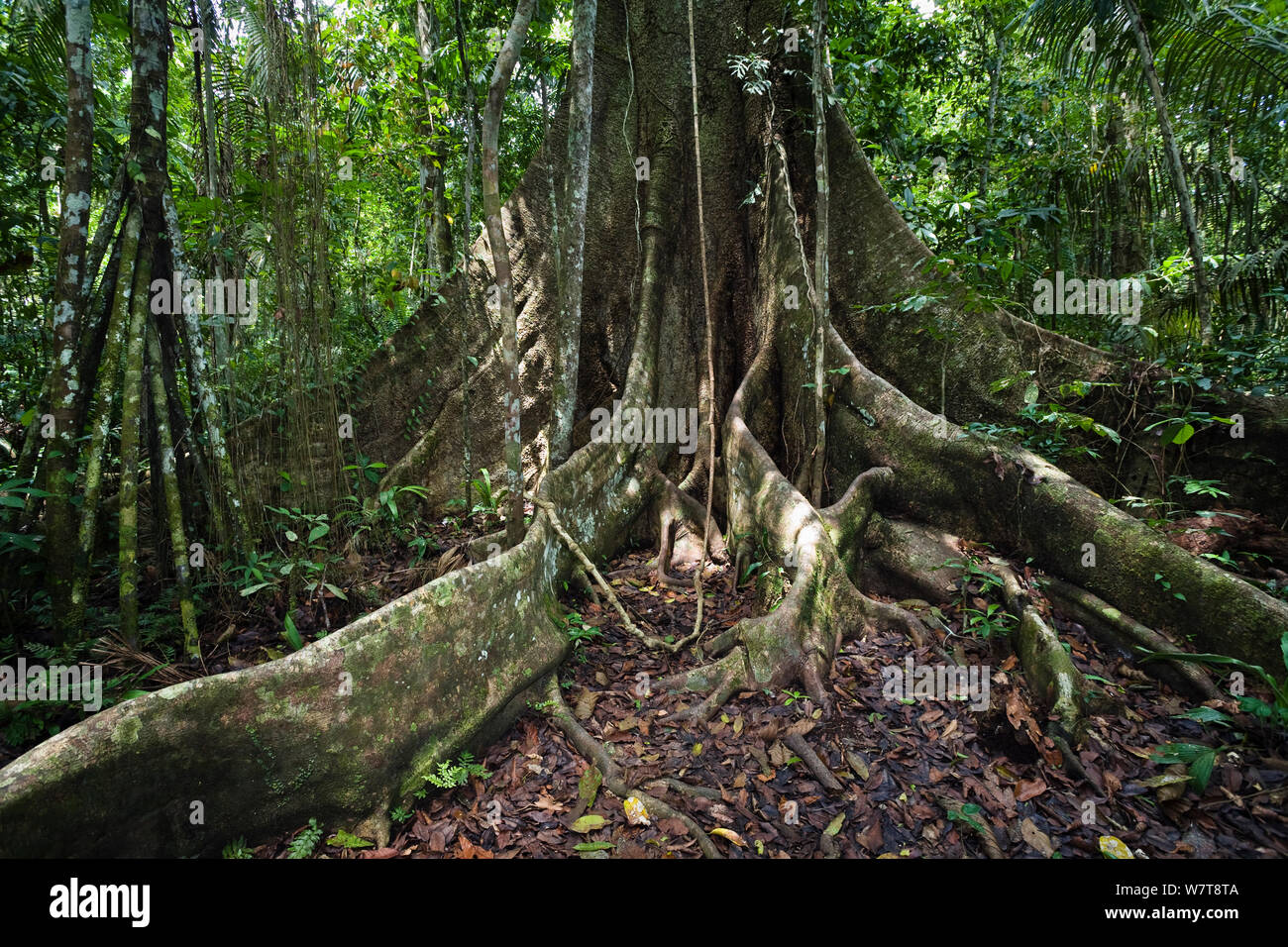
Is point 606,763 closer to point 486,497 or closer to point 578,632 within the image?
point 578,632

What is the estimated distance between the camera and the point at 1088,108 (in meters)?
6.71

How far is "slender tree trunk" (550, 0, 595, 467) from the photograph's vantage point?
4.25 m

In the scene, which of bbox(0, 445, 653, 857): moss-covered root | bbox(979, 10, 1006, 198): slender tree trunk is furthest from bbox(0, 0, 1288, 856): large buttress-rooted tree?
bbox(979, 10, 1006, 198): slender tree trunk

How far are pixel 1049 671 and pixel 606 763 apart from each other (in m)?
2.25

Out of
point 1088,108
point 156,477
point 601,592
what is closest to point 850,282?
point 601,592

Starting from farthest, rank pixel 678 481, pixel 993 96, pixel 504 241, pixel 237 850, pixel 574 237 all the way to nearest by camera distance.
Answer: pixel 993 96, pixel 678 481, pixel 574 237, pixel 504 241, pixel 237 850

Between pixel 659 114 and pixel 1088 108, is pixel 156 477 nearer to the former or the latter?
pixel 659 114

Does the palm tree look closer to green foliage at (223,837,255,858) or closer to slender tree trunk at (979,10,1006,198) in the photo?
slender tree trunk at (979,10,1006,198)

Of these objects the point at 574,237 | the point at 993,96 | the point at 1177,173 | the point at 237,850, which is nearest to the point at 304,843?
the point at 237,850

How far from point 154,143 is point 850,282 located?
16.6 feet

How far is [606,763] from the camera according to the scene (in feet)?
9.12

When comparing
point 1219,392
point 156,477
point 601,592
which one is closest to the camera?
point 156,477

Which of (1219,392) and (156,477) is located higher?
(1219,392)

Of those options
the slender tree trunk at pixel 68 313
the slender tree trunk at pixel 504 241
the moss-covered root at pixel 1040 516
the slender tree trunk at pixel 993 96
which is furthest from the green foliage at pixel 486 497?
the slender tree trunk at pixel 993 96
